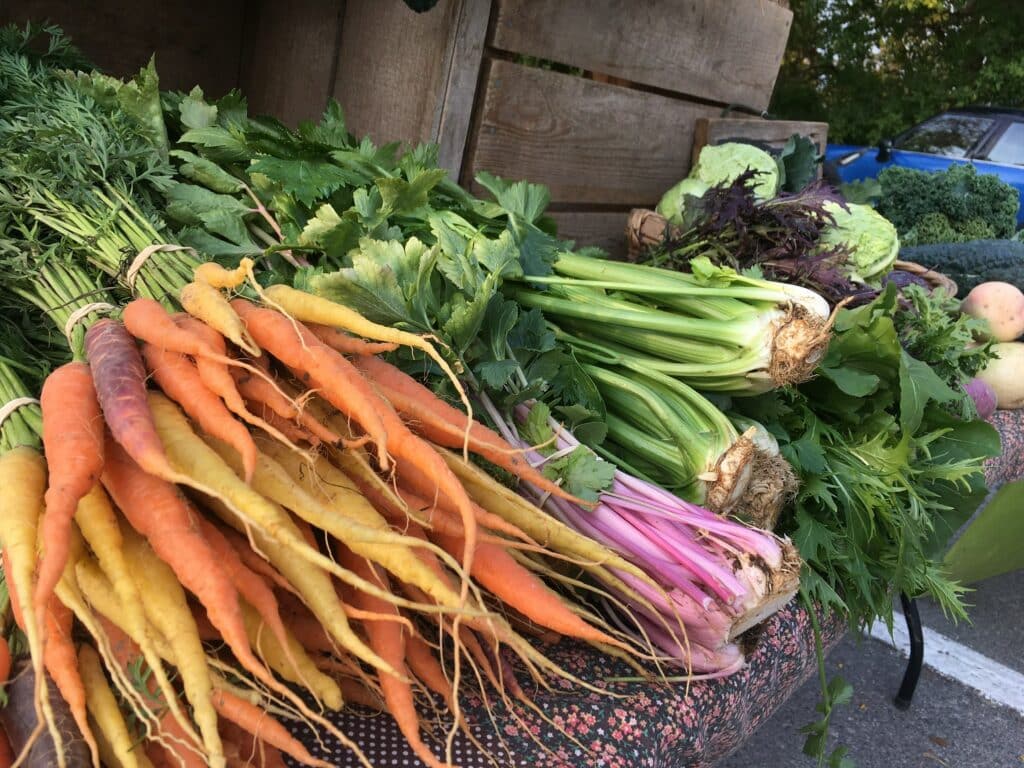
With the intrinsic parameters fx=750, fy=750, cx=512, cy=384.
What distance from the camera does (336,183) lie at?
158cm

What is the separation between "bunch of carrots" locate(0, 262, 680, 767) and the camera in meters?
0.82

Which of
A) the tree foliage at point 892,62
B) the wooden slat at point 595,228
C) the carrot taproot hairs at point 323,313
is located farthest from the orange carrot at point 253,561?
the tree foliage at point 892,62

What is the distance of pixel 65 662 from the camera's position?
0.81m

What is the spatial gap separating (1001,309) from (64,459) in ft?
10.6

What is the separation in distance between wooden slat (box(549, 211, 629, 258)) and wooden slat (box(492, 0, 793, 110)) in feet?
1.51

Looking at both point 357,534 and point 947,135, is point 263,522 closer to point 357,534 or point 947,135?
point 357,534

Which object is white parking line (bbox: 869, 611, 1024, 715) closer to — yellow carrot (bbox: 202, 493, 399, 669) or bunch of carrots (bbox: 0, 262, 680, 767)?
bunch of carrots (bbox: 0, 262, 680, 767)

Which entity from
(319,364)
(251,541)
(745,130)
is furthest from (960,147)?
(251,541)

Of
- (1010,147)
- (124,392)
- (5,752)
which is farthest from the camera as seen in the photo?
(1010,147)

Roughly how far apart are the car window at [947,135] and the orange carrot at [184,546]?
787 cm

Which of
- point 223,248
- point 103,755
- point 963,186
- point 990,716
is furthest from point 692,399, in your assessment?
point 963,186

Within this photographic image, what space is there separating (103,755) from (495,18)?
6.13 ft

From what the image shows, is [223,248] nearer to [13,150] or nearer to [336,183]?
[336,183]

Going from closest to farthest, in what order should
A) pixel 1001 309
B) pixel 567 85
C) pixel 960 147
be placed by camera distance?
1. pixel 567 85
2. pixel 1001 309
3. pixel 960 147
